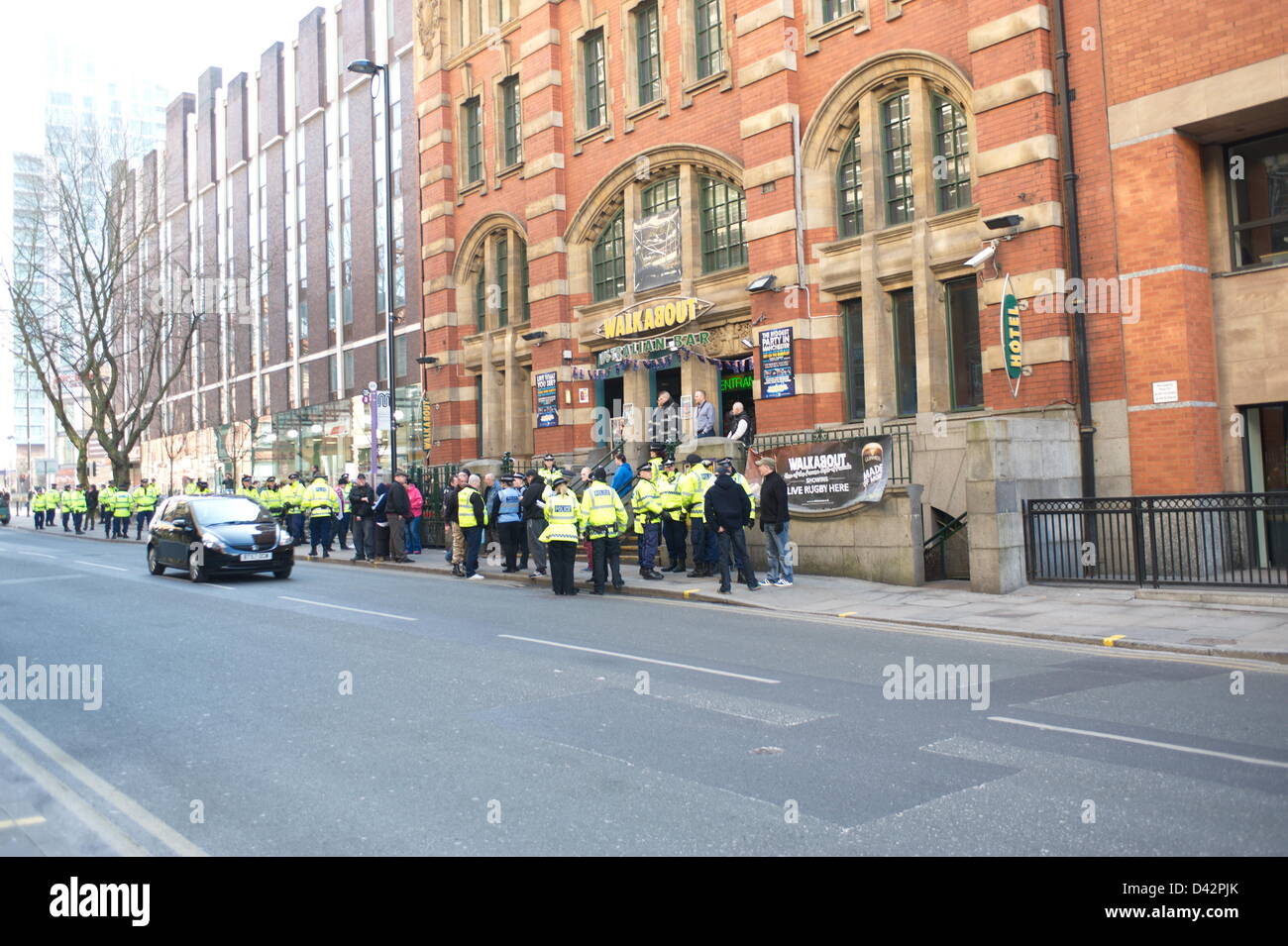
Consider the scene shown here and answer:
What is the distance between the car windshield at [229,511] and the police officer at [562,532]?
6.32 metres

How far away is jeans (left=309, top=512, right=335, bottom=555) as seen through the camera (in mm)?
24031

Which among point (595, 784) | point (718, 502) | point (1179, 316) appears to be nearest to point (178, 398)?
point (718, 502)

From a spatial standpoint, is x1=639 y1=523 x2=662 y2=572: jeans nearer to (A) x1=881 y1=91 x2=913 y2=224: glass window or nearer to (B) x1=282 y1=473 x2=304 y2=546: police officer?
(A) x1=881 y1=91 x2=913 y2=224: glass window

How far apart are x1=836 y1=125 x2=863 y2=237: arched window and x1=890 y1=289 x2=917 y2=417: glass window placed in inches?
63.8

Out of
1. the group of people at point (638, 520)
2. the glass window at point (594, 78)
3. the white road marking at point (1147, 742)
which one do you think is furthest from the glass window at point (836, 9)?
the white road marking at point (1147, 742)

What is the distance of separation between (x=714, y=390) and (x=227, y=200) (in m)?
43.5

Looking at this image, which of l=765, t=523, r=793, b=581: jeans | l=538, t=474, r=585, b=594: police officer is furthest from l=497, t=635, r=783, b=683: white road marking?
l=765, t=523, r=793, b=581: jeans

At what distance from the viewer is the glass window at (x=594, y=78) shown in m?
24.4

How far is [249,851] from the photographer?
4668 mm

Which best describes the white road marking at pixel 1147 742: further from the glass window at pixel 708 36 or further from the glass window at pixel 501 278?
the glass window at pixel 501 278

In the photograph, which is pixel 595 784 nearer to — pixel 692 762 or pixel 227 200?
pixel 692 762

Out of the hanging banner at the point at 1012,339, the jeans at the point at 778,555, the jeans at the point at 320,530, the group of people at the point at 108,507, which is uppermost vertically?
the hanging banner at the point at 1012,339

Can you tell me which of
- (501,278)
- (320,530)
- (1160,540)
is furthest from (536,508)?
(501,278)

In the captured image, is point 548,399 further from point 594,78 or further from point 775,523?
point 775,523
